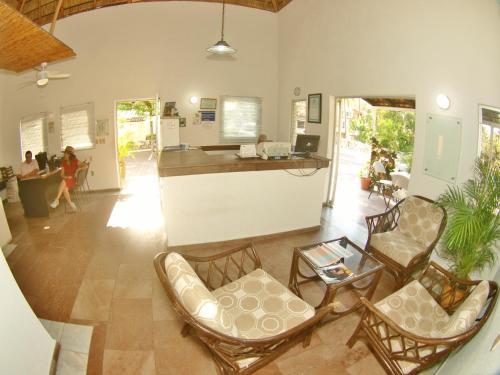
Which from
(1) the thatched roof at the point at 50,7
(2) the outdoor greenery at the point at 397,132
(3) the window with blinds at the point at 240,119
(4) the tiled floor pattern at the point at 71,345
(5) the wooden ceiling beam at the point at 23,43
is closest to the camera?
(4) the tiled floor pattern at the point at 71,345

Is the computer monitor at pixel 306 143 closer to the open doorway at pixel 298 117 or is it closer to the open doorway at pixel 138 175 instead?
the open doorway at pixel 298 117

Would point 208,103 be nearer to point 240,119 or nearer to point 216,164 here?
point 240,119

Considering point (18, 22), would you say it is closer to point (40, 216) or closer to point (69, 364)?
point (69, 364)

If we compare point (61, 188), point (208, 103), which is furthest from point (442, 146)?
point (61, 188)

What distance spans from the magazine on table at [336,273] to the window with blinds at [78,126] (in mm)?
5878

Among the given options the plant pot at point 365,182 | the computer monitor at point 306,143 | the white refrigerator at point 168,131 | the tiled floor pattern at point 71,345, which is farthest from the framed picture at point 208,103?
the tiled floor pattern at point 71,345

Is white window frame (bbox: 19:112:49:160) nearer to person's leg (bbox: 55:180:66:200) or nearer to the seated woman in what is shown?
the seated woman

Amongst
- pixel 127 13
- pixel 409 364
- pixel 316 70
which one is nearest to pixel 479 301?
pixel 409 364

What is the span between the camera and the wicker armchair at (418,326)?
5.92 feet

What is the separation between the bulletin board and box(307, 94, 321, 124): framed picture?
7.53 feet

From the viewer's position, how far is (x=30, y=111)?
5836 mm

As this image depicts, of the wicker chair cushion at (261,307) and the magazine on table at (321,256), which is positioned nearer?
the wicker chair cushion at (261,307)

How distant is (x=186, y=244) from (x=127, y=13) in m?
5.10

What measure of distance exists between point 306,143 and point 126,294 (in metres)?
3.10
